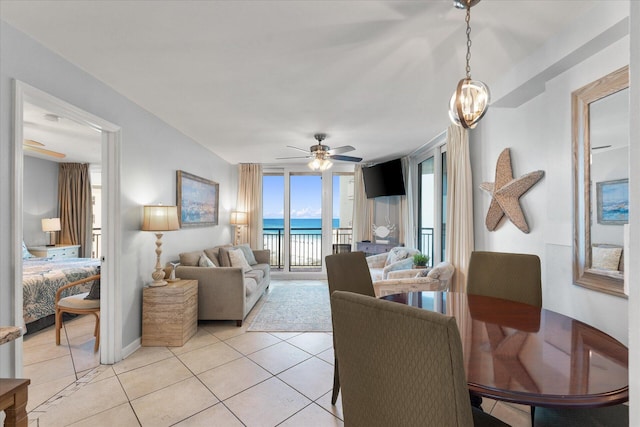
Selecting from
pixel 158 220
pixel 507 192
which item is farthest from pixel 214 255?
pixel 507 192

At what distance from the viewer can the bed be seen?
3.20 metres

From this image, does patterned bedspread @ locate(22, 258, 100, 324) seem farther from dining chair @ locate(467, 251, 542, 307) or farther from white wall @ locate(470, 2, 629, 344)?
A: white wall @ locate(470, 2, 629, 344)

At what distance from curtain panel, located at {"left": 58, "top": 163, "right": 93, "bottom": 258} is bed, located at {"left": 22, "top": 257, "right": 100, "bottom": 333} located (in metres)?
2.19

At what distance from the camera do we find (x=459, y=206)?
3502 mm

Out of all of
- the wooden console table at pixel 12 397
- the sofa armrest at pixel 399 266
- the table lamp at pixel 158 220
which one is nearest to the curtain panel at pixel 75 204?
the table lamp at pixel 158 220

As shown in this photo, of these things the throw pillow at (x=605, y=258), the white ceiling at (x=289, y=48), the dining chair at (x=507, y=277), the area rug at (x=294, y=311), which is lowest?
the area rug at (x=294, y=311)

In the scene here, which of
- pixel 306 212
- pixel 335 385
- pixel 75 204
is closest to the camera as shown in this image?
pixel 335 385

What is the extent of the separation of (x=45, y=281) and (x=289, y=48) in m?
3.86

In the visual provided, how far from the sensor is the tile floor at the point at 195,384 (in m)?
1.96

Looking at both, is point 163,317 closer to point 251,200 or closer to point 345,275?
point 345,275

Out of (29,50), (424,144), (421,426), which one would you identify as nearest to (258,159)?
(424,144)

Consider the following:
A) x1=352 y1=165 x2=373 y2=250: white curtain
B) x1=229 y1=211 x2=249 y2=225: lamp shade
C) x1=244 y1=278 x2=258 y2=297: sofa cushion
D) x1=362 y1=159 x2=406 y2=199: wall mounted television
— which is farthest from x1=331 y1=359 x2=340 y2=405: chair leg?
x1=229 y1=211 x2=249 y2=225: lamp shade

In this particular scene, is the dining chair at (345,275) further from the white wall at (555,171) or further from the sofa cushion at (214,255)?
the sofa cushion at (214,255)

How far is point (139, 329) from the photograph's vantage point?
3074 millimetres
